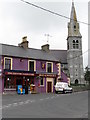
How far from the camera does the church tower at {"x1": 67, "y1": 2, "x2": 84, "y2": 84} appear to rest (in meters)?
82.2

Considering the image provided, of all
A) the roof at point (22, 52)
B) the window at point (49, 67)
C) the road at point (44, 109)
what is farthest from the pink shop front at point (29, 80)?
the road at point (44, 109)

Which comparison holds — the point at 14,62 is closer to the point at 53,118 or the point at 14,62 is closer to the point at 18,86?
the point at 18,86

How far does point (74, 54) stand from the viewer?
86.2 meters

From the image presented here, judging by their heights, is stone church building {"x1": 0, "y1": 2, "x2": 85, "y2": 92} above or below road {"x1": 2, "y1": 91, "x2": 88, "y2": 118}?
above

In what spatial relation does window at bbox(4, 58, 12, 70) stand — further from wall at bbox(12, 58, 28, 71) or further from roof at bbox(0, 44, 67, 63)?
roof at bbox(0, 44, 67, 63)

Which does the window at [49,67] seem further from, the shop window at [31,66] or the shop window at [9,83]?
the shop window at [9,83]

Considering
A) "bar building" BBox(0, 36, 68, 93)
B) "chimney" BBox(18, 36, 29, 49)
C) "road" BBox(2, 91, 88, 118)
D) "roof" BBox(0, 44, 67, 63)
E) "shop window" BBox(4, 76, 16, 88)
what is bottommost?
"road" BBox(2, 91, 88, 118)

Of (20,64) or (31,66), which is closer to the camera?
(20,64)

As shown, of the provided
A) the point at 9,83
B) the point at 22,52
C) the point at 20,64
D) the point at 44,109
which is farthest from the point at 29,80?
the point at 44,109

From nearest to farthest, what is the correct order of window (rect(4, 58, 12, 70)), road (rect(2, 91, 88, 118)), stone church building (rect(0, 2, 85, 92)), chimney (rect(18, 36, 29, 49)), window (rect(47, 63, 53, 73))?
road (rect(2, 91, 88, 118)), stone church building (rect(0, 2, 85, 92)), window (rect(4, 58, 12, 70)), window (rect(47, 63, 53, 73)), chimney (rect(18, 36, 29, 49))

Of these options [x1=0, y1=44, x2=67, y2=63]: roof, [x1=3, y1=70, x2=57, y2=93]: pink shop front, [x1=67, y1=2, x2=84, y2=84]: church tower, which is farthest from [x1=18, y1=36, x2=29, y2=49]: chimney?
[x1=67, y1=2, x2=84, y2=84]: church tower

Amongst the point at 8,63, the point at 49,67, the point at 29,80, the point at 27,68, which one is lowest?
the point at 29,80

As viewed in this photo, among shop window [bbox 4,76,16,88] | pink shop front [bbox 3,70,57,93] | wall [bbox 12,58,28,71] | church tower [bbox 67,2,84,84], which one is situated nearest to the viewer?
shop window [bbox 4,76,16,88]

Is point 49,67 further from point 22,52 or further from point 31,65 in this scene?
point 22,52
